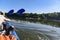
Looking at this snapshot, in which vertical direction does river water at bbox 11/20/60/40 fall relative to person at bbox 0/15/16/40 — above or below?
below

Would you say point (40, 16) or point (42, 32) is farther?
point (42, 32)

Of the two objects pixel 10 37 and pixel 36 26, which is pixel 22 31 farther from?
pixel 10 37

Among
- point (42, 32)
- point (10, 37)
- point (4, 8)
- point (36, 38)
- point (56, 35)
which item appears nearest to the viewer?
point (10, 37)

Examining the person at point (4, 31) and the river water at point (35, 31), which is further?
the river water at point (35, 31)

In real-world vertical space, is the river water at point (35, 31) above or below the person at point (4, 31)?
below

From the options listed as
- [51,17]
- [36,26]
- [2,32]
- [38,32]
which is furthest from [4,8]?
[36,26]

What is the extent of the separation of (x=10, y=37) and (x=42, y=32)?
321 centimetres

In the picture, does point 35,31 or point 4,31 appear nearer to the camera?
point 4,31

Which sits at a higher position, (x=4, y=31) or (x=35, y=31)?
(x=4, y=31)

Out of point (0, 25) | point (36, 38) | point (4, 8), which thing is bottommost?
point (36, 38)

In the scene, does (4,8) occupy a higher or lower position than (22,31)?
higher

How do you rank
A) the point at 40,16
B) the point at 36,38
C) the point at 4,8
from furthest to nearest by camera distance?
the point at 36,38 → the point at 40,16 → the point at 4,8

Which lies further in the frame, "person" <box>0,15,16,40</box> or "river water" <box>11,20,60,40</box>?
"river water" <box>11,20,60,40</box>

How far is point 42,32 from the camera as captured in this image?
535 centimetres
